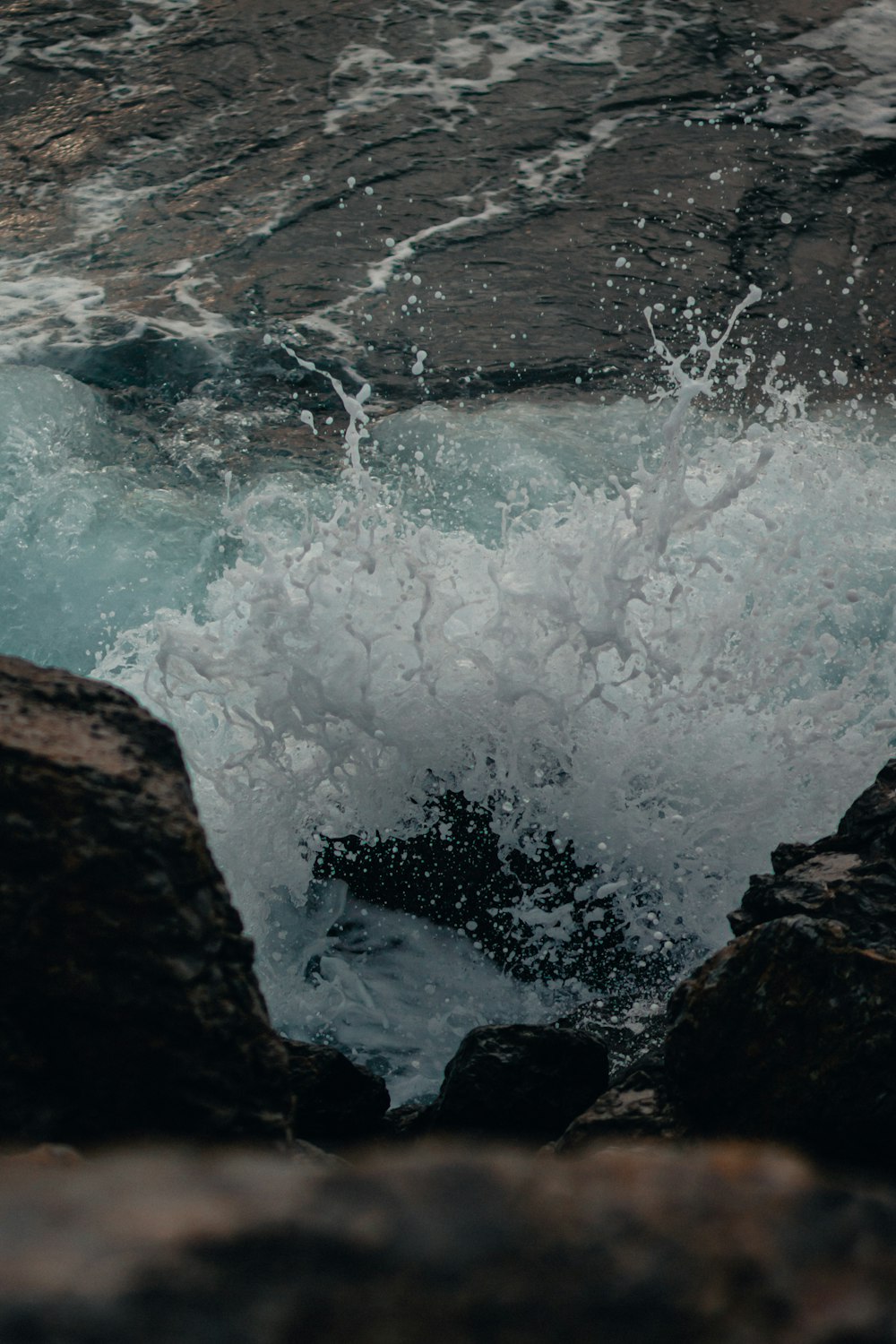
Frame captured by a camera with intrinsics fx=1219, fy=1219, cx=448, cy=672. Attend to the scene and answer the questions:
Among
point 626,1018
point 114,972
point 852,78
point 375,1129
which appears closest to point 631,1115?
point 375,1129

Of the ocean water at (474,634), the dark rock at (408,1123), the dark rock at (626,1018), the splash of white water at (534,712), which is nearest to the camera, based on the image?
the dark rock at (408,1123)

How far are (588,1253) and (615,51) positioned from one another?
30.9 ft

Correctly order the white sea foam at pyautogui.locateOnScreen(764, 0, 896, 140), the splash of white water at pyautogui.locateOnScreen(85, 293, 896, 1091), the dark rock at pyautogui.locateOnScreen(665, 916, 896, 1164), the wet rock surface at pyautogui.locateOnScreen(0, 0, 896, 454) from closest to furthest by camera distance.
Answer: the dark rock at pyautogui.locateOnScreen(665, 916, 896, 1164) < the splash of white water at pyautogui.locateOnScreen(85, 293, 896, 1091) < the wet rock surface at pyautogui.locateOnScreen(0, 0, 896, 454) < the white sea foam at pyautogui.locateOnScreen(764, 0, 896, 140)

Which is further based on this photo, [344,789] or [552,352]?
[552,352]

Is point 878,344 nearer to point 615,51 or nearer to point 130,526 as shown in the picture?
point 615,51

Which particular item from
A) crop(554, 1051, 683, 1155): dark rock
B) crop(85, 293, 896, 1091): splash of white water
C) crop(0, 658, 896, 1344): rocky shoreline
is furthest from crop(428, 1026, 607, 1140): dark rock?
crop(85, 293, 896, 1091): splash of white water

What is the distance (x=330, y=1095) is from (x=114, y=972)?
1262mm

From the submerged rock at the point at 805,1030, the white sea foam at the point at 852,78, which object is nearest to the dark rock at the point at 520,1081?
the submerged rock at the point at 805,1030

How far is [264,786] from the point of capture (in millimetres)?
4406

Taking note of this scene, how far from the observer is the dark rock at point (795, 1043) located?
228 centimetres

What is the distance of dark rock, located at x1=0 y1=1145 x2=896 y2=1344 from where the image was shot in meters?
0.73

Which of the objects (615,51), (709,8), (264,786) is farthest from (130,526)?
(709,8)

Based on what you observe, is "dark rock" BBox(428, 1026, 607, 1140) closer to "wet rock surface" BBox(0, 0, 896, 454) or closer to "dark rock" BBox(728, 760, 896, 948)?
"dark rock" BBox(728, 760, 896, 948)

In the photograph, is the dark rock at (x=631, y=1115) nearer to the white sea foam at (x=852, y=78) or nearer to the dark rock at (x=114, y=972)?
the dark rock at (x=114, y=972)
